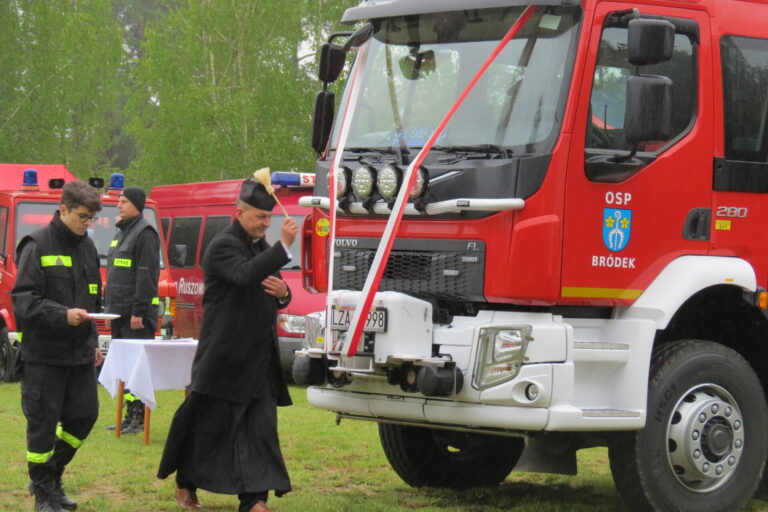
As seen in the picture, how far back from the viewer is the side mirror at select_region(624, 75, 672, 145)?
7.24m

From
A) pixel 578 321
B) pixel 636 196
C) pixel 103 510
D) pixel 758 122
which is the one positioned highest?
pixel 758 122

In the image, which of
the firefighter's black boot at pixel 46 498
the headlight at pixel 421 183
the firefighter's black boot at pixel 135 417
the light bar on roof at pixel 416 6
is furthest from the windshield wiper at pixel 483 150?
the firefighter's black boot at pixel 135 417

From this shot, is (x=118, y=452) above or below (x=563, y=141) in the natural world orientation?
below

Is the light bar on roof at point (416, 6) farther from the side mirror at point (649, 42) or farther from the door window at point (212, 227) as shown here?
the door window at point (212, 227)

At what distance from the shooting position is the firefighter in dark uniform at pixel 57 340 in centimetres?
794

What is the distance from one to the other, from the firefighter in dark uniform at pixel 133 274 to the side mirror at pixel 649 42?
5093 millimetres

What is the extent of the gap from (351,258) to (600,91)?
175 centimetres

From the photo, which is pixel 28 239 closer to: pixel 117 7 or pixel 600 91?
pixel 600 91

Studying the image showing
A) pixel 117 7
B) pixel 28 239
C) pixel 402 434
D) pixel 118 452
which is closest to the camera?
pixel 28 239

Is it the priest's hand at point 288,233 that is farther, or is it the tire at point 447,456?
the tire at point 447,456

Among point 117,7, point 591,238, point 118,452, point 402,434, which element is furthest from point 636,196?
point 117,7

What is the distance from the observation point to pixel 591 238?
298 inches

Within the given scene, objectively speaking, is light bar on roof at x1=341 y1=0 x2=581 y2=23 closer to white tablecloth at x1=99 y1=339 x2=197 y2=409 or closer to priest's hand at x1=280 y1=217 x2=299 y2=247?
priest's hand at x1=280 y1=217 x2=299 y2=247

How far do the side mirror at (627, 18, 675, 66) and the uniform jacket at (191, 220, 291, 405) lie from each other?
7.03ft
